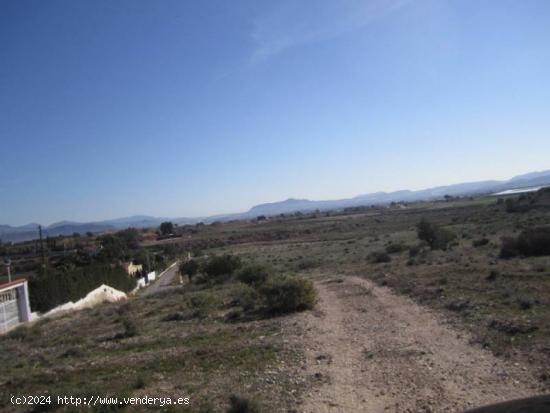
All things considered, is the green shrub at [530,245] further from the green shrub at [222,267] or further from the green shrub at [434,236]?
the green shrub at [222,267]

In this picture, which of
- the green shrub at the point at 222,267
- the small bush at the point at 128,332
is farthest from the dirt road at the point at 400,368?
the green shrub at the point at 222,267

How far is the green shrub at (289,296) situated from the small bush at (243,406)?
10.3 m

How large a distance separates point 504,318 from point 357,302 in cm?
682

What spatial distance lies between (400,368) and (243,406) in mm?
3706

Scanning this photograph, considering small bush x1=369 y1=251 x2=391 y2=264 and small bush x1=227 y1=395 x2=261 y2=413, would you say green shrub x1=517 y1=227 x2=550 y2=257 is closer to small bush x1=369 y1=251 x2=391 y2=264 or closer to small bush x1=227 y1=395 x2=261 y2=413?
small bush x1=369 y1=251 x2=391 y2=264

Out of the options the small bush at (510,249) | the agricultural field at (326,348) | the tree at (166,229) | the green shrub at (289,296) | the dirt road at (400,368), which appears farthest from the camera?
the tree at (166,229)

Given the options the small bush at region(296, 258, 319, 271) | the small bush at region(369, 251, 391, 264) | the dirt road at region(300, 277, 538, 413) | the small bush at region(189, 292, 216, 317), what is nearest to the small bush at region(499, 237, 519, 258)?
the small bush at region(369, 251, 391, 264)

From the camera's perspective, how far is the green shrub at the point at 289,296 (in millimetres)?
18172

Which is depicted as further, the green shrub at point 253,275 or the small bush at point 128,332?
the green shrub at point 253,275

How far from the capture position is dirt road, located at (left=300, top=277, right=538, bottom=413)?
25.6 ft

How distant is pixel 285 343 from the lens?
41.3ft

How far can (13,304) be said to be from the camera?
2772 cm

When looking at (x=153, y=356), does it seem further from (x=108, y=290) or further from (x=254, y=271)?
(x=108, y=290)

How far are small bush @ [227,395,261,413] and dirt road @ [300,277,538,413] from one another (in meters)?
0.97
